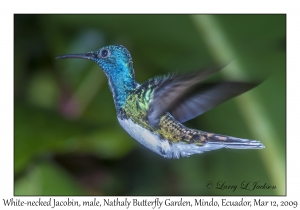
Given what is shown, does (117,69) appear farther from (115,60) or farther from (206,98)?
(206,98)

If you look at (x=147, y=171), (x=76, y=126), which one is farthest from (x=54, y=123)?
(x=147, y=171)

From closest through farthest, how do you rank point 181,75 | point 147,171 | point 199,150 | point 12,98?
point 181,75 → point 199,150 → point 12,98 → point 147,171

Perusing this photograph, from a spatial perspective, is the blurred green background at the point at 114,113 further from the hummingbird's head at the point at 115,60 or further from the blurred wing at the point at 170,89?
the blurred wing at the point at 170,89

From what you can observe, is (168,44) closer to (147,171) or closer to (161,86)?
(147,171)

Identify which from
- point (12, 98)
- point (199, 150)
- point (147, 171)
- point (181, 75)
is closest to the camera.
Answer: point (181, 75)

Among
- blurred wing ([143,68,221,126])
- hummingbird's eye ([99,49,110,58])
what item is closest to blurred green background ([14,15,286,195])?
hummingbird's eye ([99,49,110,58])

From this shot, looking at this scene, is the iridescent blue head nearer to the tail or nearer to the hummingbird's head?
the hummingbird's head
